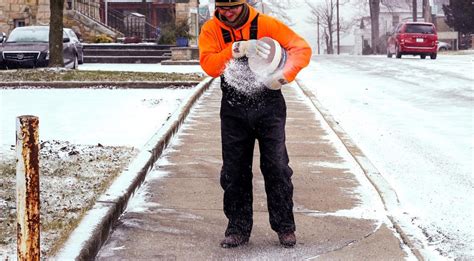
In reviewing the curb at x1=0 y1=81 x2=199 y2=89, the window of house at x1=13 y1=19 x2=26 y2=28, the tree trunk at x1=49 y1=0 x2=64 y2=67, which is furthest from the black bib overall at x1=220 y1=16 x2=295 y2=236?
the window of house at x1=13 y1=19 x2=26 y2=28

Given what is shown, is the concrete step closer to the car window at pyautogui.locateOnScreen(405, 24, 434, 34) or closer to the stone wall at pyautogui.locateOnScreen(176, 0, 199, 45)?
the stone wall at pyautogui.locateOnScreen(176, 0, 199, 45)

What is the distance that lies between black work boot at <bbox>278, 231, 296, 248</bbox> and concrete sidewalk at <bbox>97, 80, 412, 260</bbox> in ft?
0.15

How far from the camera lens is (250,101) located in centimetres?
486

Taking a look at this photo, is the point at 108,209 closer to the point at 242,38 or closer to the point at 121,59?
the point at 242,38

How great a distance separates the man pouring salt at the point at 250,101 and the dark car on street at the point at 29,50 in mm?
18795

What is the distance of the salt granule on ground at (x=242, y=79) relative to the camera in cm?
481

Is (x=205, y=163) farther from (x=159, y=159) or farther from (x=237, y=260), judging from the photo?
(x=237, y=260)

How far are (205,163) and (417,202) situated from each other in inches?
95.0

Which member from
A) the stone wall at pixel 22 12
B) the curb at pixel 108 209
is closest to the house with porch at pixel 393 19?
the stone wall at pixel 22 12

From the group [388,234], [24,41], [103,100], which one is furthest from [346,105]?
[24,41]

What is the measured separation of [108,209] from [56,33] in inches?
615

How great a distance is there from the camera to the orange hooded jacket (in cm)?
475

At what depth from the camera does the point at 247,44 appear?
4645 millimetres

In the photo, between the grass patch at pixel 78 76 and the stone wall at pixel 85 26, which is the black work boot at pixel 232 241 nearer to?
the grass patch at pixel 78 76
